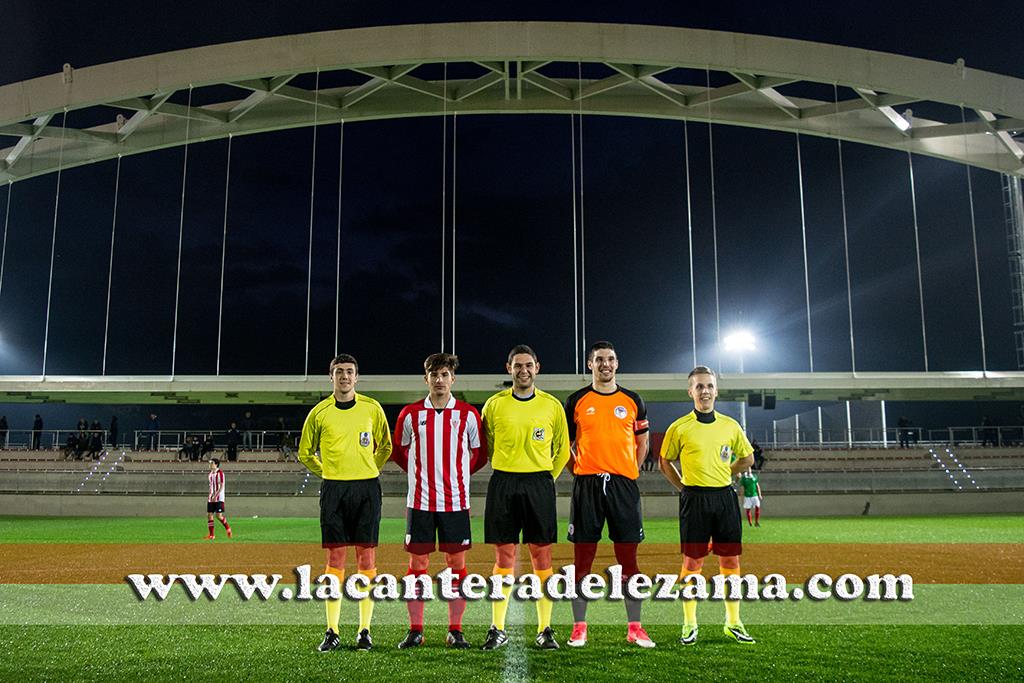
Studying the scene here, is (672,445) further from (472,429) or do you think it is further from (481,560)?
(481,560)

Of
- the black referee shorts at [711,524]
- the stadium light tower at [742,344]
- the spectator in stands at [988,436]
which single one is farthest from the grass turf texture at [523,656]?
the spectator in stands at [988,436]

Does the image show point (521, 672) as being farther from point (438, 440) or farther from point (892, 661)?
point (892, 661)

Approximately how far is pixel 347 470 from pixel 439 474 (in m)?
0.75

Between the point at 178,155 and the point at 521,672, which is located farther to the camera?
the point at 178,155

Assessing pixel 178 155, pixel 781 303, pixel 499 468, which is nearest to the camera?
pixel 499 468

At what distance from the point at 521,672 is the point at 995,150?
2677 cm

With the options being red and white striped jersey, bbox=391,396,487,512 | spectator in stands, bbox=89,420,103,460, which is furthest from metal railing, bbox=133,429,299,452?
red and white striped jersey, bbox=391,396,487,512

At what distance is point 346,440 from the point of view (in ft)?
21.1

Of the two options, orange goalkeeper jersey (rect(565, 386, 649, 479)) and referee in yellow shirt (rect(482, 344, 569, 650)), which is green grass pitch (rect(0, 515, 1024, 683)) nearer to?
referee in yellow shirt (rect(482, 344, 569, 650))

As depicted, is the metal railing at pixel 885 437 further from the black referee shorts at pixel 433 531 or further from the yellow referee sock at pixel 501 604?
the black referee shorts at pixel 433 531

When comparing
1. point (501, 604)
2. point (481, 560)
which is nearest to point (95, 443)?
point (481, 560)

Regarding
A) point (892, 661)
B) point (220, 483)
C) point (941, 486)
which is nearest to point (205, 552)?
point (220, 483)

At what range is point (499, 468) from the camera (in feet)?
20.7

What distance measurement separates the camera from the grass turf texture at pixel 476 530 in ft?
56.3
